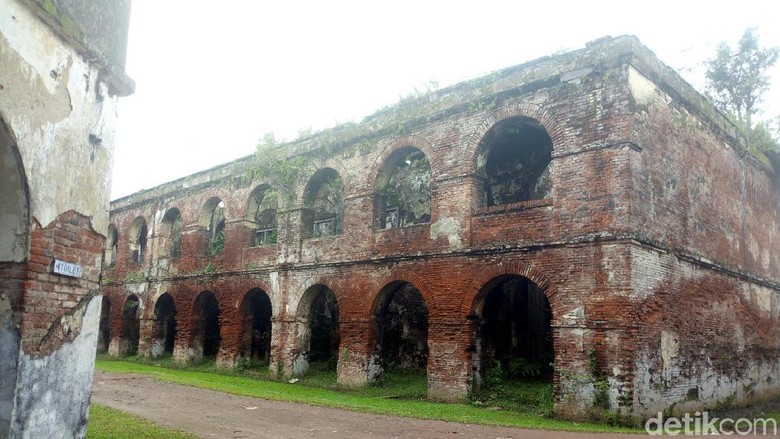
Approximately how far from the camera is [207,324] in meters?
20.9

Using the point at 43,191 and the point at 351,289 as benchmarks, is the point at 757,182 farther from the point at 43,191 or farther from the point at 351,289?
the point at 43,191

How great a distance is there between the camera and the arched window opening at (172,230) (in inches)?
830

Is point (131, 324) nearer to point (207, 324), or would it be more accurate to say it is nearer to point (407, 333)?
point (207, 324)

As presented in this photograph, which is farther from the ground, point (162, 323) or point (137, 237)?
point (137, 237)

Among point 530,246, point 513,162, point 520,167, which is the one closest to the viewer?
point 530,246

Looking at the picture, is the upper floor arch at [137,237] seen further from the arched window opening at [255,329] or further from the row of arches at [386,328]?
the arched window opening at [255,329]

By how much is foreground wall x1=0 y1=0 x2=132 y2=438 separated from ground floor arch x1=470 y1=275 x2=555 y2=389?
7.90 m

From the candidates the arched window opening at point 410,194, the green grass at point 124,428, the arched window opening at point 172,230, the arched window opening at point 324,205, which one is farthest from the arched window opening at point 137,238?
the green grass at point 124,428

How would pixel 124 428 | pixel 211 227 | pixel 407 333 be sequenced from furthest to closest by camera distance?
pixel 211 227 → pixel 407 333 → pixel 124 428

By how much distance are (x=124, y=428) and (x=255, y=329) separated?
11559 millimetres

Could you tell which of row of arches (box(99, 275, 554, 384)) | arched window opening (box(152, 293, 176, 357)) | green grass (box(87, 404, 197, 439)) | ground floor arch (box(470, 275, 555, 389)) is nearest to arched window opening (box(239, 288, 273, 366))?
row of arches (box(99, 275, 554, 384))

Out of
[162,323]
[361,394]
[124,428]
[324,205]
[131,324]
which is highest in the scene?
[324,205]

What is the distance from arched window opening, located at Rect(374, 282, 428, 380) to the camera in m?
16.2

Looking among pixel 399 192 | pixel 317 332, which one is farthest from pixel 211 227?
pixel 399 192
